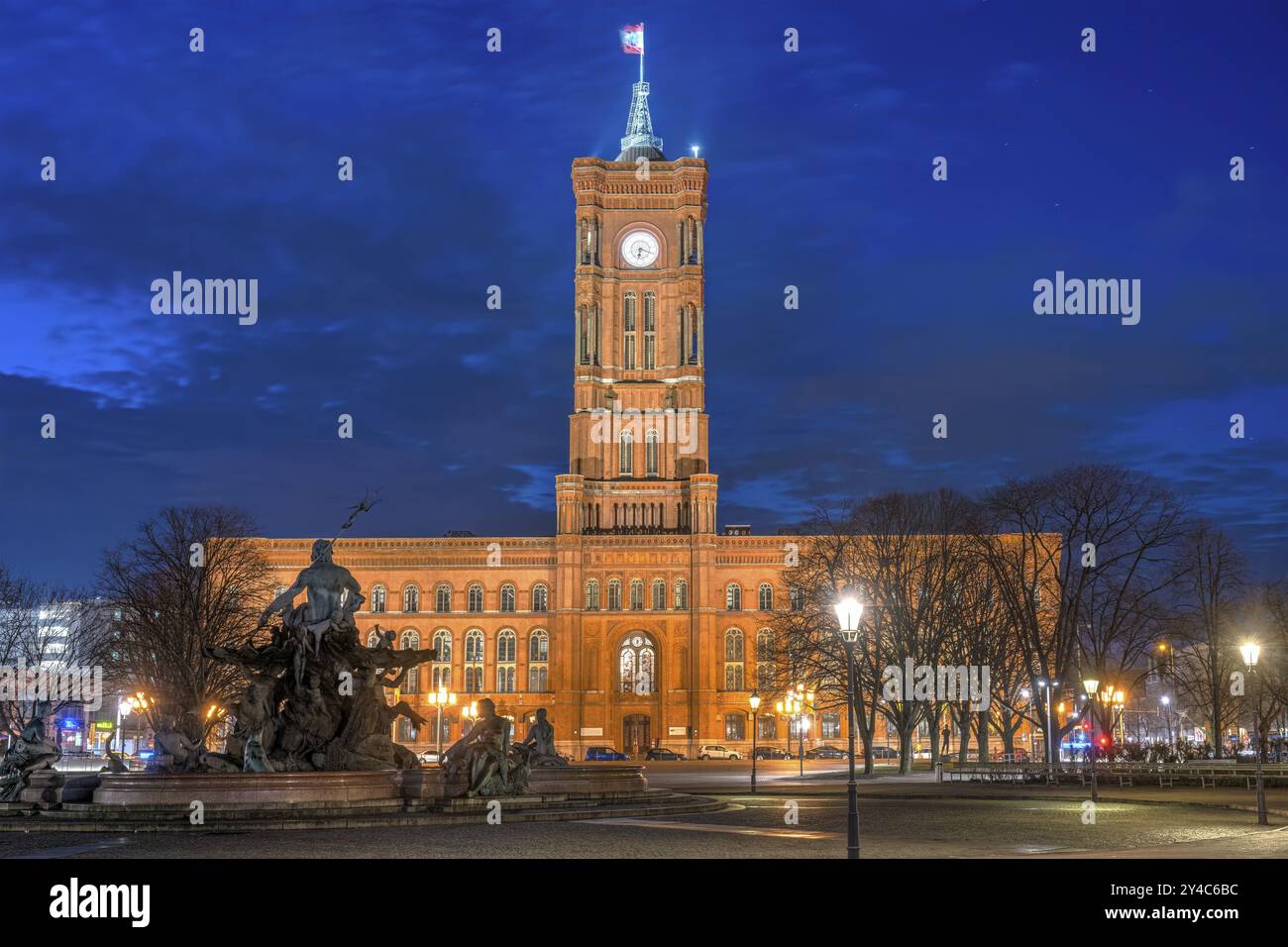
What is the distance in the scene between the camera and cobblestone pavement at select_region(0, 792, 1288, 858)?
62.9 feet

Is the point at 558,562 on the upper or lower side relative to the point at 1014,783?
upper

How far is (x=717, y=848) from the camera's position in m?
20.3

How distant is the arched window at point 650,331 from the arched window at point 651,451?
624 centimetres

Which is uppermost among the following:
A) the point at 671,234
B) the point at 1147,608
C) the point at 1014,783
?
the point at 671,234

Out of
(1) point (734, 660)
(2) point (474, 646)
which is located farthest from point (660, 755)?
(2) point (474, 646)

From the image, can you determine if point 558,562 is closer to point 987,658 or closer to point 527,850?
point 987,658

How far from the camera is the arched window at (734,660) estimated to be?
326 feet

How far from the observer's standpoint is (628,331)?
107m

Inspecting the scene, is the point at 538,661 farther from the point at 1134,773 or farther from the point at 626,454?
the point at 1134,773

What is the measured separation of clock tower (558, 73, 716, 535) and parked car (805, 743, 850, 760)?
1823 centimetres

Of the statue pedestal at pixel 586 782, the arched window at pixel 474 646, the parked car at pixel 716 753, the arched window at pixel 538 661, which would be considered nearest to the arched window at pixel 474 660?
the arched window at pixel 474 646

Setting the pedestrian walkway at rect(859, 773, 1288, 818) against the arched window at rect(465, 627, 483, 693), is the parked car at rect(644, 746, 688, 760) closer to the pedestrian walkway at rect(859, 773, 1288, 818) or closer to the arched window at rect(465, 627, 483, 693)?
the arched window at rect(465, 627, 483, 693)
